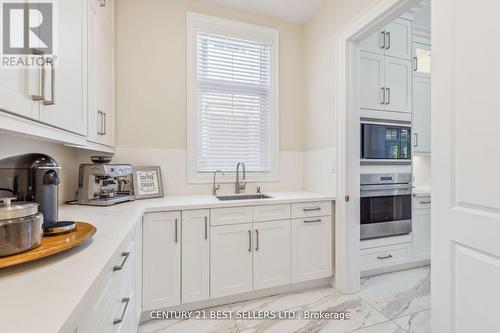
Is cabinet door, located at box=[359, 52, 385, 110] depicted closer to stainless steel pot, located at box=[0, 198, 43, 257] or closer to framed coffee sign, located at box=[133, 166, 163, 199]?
framed coffee sign, located at box=[133, 166, 163, 199]

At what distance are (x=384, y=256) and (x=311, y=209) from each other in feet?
3.46

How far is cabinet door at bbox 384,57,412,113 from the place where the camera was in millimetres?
2609

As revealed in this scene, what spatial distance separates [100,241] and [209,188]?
153cm

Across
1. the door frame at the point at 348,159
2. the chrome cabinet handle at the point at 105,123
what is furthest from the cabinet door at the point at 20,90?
the door frame at the point at 348,159

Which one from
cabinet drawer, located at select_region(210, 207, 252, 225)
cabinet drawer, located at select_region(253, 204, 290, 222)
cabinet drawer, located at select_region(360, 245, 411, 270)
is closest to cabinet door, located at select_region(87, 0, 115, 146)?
cabinet drawer, located at select_region(210, 207, 252, 225)

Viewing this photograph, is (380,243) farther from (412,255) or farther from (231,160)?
(231,160)

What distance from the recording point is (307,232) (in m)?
2.21

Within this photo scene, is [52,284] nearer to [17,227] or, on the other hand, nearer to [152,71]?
[17,227]

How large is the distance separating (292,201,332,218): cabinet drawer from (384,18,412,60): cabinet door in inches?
70.8

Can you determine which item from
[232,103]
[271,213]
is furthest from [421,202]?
[232,103]

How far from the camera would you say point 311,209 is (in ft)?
7.31

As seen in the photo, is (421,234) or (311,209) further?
(421,234)

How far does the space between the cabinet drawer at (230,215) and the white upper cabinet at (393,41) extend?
2086mm

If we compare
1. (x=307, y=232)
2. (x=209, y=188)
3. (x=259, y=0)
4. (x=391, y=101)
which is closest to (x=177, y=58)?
(x=259, y=0)
